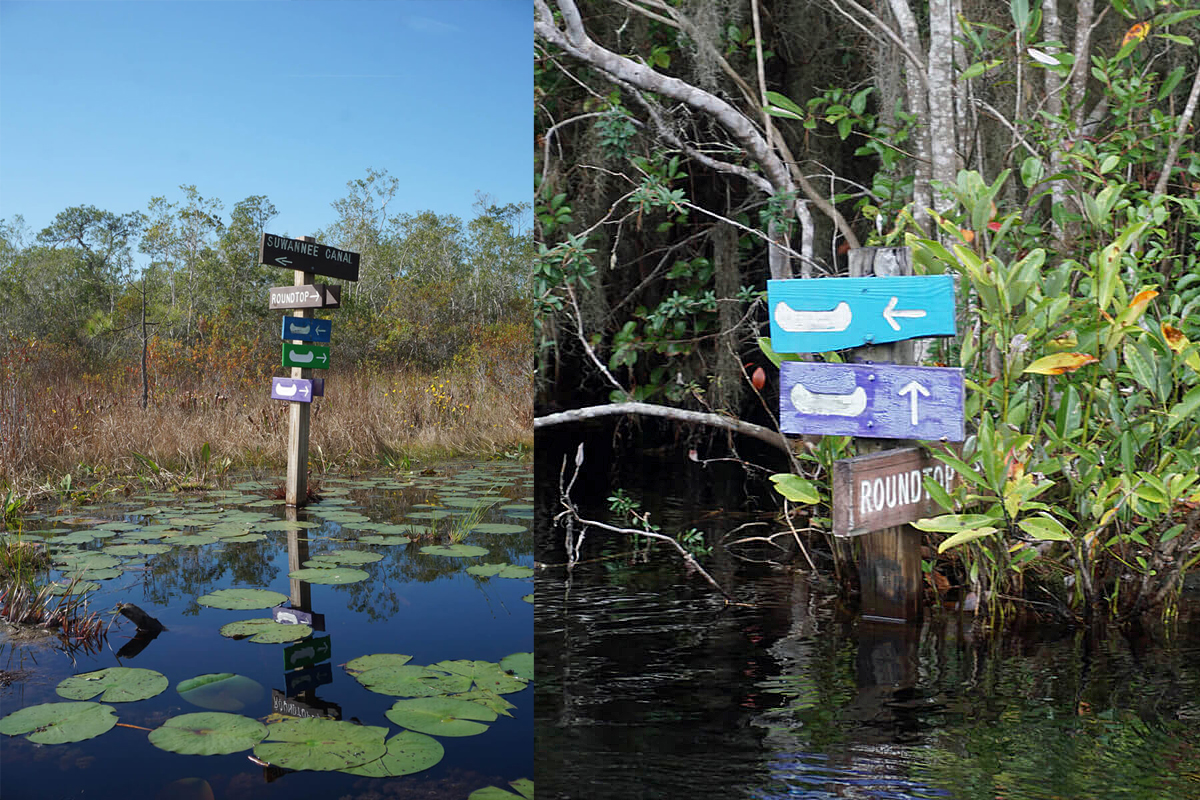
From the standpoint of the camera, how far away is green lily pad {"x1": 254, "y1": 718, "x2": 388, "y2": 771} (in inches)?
58.3

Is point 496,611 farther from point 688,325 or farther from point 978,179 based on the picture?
point 688,325

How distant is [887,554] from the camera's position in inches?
91.1

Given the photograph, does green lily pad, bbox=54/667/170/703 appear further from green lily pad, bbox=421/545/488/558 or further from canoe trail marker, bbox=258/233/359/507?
canoe trail marker, bbox=258/233/359/507

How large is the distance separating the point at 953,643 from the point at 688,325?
2625mm

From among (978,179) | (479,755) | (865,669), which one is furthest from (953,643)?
(479,755)

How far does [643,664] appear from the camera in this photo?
203cm

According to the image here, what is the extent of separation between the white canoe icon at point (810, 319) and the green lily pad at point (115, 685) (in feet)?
5.07

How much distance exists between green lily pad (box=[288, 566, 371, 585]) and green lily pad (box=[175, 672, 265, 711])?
0.70m

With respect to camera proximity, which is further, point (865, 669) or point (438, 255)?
point (438, 255)

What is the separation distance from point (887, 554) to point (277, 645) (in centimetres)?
151

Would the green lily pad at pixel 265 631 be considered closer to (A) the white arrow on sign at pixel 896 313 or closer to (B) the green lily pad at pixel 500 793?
(B) the green lily pad at pixel 500 793

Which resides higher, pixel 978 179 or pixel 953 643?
pixel 978 179

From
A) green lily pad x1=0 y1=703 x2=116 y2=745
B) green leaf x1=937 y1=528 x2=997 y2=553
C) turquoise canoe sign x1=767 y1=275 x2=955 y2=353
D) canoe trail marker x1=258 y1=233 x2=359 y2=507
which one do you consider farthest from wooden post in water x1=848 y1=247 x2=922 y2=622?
canoe trail marker x1=258 y1=233 x2=359 y2=507

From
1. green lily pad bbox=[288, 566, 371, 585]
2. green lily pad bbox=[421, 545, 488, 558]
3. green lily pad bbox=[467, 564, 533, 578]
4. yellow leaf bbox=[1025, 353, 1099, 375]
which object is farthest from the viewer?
green lily pad bbox=[421, 545, 488, 558]
